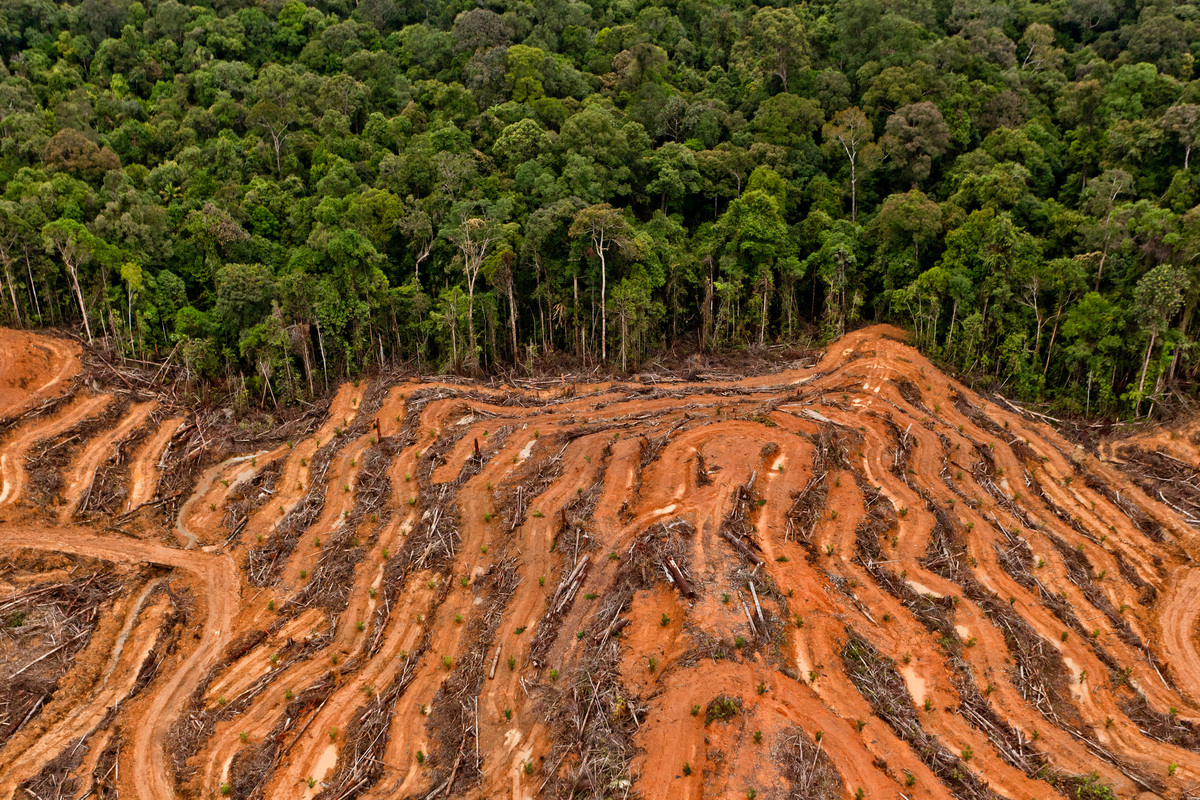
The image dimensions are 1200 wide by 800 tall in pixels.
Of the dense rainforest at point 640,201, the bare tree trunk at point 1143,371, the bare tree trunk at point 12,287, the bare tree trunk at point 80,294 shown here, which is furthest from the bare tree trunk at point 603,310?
the bare tree trunk at point 12,287

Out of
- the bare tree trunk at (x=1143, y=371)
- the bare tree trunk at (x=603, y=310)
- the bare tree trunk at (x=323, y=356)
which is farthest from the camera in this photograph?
the bare tree trunk at (x=603, y=310)

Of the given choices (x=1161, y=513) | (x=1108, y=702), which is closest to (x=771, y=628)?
(x=1108, y=702)

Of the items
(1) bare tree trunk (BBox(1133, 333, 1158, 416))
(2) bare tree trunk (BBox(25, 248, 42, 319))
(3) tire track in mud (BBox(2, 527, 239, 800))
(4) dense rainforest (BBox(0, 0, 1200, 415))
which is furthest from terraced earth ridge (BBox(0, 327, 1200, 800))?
(2) bare tree trunk (BBox(25, 248, 42, 319))

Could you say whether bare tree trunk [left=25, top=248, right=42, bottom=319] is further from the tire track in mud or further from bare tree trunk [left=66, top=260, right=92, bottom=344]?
the tire track in mud

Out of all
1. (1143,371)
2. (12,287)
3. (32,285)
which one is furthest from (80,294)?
(1143,371)

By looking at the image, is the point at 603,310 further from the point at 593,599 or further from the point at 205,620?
the point at 205,620

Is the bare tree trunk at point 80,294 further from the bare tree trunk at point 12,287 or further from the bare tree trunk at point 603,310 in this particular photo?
the bare tree trunk at point 603,310
